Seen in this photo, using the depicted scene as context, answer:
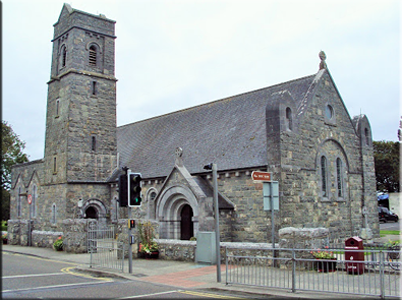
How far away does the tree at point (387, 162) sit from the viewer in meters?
52.0

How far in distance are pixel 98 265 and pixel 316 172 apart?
11.5 m

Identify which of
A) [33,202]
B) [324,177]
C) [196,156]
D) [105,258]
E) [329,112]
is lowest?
[105,258]

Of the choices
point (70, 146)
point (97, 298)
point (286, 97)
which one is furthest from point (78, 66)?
point (97, 298)

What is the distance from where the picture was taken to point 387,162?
52.3 metres

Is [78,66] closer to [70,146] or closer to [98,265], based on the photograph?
[70,146]

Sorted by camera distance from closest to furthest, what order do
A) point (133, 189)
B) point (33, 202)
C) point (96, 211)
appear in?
point (133, 189) → point (96, 211) → point (33, 202)

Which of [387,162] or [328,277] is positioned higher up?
[387,162]

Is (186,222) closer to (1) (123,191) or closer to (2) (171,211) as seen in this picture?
(2) (171,211)

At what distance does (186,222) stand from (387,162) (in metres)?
40.1

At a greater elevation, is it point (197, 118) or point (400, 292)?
point (197, 118)

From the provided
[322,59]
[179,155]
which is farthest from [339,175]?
[179,155]

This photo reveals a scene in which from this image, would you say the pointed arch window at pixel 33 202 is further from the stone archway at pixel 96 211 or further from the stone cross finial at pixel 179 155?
the stone cross finial at pixel 179 155

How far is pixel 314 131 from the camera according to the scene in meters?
20.7

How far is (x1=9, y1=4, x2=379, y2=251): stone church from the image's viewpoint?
1894 cm
